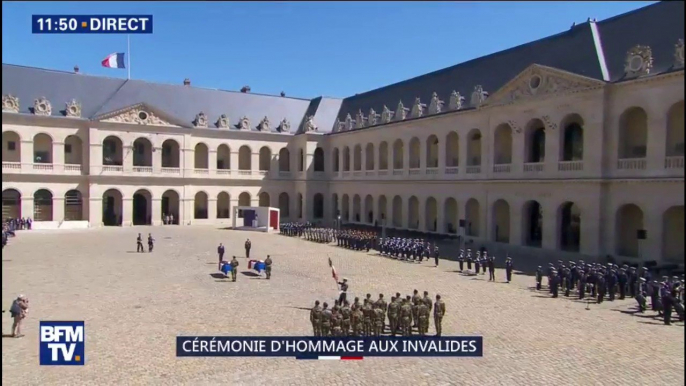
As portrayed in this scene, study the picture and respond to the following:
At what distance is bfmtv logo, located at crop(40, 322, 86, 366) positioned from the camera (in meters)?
12.2

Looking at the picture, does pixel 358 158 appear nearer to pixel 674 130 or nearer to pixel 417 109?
pixel 417 109

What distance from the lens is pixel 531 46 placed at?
1442 inches

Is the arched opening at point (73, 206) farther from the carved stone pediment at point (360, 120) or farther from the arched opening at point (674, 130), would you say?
the arched opening at point (674, 130)

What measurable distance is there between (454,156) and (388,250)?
12.6m

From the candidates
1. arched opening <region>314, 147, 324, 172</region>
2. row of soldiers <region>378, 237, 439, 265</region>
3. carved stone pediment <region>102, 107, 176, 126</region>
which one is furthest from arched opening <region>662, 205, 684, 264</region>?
carved stone pediment <region>102, 107, 176, 126</region>

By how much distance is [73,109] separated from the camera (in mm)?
47438

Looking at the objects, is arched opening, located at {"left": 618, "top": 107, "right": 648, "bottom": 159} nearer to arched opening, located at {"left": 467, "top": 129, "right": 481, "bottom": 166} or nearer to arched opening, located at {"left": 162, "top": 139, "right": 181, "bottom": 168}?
arched opening, located at {"left": 467, "top": 129, "right": 481, "bottom": 166}

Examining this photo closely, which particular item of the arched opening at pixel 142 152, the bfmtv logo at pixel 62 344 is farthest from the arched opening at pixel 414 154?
the bfmtv logo at pixel 62 344

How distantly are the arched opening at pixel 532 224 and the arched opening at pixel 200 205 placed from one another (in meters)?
35.6

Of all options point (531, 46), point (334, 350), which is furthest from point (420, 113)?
point (334, 350)

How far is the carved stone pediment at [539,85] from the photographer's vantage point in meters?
28.6

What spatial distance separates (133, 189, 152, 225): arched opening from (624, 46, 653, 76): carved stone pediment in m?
45.1

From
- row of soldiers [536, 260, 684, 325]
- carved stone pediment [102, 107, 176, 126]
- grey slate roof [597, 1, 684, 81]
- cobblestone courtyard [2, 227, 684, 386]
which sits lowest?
cobblestone courtyard [2, 227, 684, 386]
